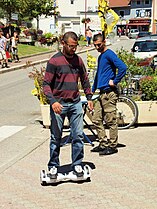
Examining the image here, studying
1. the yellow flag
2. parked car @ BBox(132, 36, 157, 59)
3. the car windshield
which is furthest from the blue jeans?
the car windshield

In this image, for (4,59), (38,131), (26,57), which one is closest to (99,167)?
(38,131)

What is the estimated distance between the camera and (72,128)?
18.1 feet

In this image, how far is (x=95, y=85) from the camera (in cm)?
686

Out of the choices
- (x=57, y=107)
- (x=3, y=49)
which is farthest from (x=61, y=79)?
(x=3, y=49)

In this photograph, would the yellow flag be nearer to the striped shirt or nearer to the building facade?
the striped shirt

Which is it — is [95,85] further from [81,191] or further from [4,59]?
[4,59]

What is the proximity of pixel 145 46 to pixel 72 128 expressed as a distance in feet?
49.2

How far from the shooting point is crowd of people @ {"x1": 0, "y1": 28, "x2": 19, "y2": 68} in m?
21.4

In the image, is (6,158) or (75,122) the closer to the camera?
(75,122)

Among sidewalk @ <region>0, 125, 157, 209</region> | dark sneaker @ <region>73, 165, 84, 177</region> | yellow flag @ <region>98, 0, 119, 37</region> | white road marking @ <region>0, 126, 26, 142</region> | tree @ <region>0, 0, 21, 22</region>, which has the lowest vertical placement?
white road marking @ <region>0, 126, 26, 142</region>

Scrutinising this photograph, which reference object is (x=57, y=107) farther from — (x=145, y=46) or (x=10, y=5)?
(x=10, y=5)

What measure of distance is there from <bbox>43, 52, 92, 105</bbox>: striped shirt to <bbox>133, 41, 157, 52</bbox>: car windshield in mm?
14557

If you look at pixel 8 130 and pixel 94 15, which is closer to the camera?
pixel 8 130

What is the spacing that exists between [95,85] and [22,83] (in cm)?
1091
